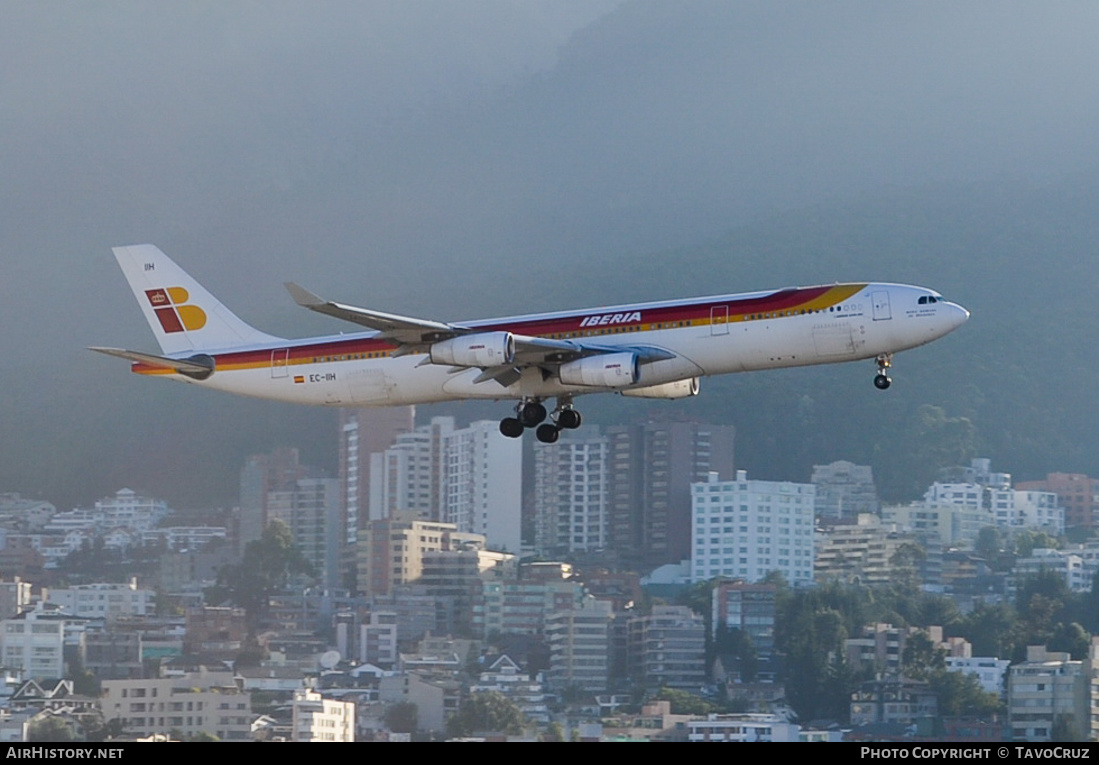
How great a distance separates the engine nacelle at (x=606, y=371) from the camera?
45294 mm

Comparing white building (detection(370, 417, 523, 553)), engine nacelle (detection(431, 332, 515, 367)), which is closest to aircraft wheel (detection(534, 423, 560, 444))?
engine nacelle (detection(431, 332, 515, 367))

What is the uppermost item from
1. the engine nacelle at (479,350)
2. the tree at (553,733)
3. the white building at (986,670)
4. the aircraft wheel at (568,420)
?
the engine nacelle at (479,350)

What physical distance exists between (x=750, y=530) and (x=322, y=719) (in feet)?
199

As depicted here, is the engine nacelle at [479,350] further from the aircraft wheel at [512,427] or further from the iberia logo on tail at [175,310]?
the iberia logo on tail at [175,310]

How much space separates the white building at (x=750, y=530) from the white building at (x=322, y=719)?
160 ft

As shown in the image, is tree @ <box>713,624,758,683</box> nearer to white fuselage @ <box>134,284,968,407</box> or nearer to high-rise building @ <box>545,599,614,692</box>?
high-rise building @ <box>545,599,614,692</box>

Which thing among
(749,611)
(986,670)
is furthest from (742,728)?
(749,611)

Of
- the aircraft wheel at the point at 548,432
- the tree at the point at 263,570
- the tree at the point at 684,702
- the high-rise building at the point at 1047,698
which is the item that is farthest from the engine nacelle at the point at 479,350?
the tree at the point at 263,570

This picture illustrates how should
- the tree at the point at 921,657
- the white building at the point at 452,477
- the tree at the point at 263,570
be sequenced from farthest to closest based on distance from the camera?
the white building at the point at 452,477
the tree at the point at 263,570
the tree at the point at 921,657

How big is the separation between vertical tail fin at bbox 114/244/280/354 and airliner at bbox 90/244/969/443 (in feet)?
6.81

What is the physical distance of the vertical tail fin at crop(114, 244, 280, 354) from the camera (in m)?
55.3

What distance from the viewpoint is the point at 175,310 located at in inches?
2251

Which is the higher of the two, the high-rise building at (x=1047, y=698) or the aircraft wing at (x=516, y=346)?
the aircraft wing at (x=516, y=346)
